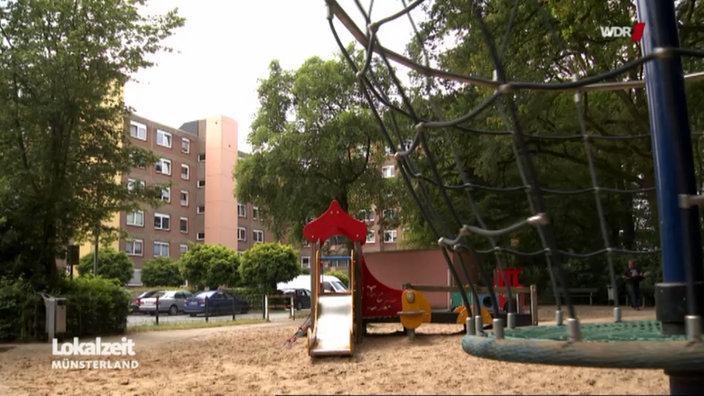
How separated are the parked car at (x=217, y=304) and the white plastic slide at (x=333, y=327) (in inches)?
571

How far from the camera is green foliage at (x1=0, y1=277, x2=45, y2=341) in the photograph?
13.2 metres

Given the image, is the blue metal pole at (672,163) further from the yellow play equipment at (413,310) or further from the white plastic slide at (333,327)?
the yellow play equipment at (413,310)

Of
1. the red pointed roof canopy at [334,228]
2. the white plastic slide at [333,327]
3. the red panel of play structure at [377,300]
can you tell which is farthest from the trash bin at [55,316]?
the red panel of play structure at [377,300]

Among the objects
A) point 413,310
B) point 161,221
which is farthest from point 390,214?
point 161,221

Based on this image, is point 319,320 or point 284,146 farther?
point 284,146

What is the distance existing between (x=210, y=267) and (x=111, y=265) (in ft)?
22.0

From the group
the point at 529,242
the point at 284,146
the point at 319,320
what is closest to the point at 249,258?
the point at 284,146

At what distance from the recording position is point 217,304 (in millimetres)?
26469

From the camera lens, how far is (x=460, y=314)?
12.0 metres

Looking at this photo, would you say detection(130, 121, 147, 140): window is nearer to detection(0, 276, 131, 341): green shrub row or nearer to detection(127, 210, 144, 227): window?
detection(127, 210, 144, 227): window

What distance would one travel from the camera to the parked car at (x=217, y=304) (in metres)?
26.4

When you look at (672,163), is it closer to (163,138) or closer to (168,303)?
(168,303)

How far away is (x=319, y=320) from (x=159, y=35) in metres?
8.44

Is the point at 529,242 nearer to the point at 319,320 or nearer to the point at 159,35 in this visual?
the point at 319,320
